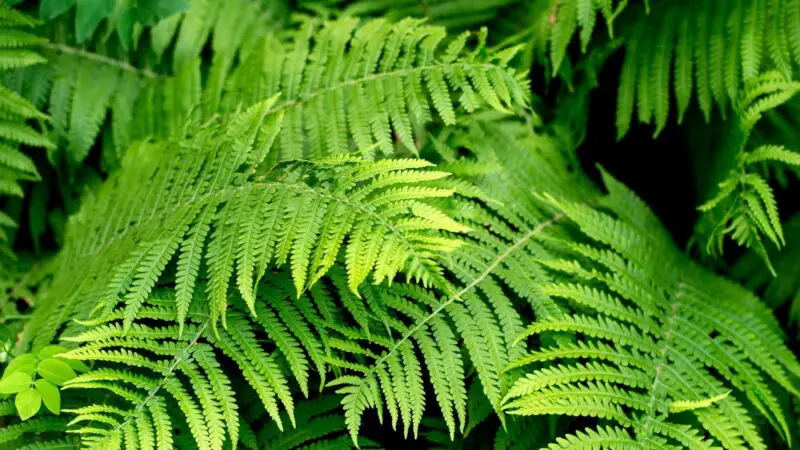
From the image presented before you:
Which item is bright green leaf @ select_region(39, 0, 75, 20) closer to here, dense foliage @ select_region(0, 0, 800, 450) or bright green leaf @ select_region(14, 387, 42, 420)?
dense foliage @ select_region(0, 0, 800, 450)

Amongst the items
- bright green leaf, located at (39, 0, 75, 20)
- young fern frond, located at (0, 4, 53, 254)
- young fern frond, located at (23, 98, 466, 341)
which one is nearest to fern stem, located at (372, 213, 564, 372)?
young fern frond, located at (23, 98, 466, 341)

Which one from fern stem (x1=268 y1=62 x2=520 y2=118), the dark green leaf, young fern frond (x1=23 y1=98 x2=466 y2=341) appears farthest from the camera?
the dark green leaf

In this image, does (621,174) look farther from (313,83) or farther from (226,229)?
(226,229)

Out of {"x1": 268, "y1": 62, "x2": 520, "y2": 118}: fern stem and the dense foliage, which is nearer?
the dense foliage

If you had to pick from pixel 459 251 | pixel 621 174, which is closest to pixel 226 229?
pixel 459 251

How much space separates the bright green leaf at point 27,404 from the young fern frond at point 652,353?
838 mm

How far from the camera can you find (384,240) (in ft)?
3.96

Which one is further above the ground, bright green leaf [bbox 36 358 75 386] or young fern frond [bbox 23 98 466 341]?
young fern frond [bbox 23 98 466 341]

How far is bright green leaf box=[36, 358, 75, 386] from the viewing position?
4.25 feet

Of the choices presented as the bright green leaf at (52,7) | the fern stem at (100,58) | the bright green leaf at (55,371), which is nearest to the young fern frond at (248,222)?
the bright green leaf at (55,371)

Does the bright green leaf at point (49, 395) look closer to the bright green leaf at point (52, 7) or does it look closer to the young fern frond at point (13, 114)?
the young fern frond at point (13, 114)

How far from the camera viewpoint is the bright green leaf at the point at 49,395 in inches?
50.0

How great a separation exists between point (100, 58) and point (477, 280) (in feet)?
4.56

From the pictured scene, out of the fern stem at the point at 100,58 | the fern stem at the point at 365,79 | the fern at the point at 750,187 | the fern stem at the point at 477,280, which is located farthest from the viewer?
the fern stem at the point at 100,58
